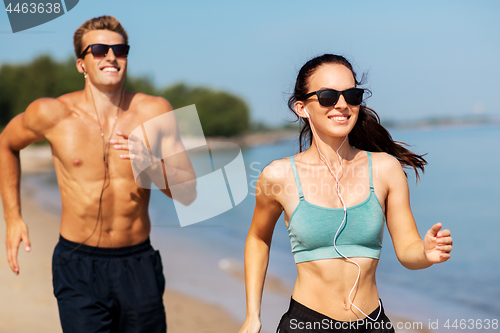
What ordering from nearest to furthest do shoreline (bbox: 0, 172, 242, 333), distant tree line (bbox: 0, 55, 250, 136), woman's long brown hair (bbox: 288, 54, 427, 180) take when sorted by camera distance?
1. woman's long brown hair (bbox: 288, 54, 427, 180)
2. shoreline (bbox: 0, 172, 242, 333)
3. distant tree line (bbox: 0, 55, 250, 136)

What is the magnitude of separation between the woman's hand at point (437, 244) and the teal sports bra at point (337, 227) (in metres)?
0.29

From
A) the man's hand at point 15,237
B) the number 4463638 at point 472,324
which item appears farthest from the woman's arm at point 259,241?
the number 4463638 at point 472,324

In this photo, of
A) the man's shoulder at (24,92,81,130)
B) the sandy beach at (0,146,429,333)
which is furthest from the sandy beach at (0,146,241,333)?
the man's shoulder at (24,92,81,130)

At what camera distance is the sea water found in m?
6.56

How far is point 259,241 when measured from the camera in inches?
104

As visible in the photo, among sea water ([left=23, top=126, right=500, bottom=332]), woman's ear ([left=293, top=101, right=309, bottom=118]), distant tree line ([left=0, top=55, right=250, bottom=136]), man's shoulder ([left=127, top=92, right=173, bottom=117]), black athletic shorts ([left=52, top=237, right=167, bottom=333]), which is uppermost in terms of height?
woman's ear ([left=293, top=101, right=309, bottom=118])

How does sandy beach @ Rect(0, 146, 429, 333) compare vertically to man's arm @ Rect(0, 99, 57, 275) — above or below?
below

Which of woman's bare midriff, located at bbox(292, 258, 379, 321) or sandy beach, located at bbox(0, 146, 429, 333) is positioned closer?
woman's bare midriff, located at bbox(292, 258, 379, 321)

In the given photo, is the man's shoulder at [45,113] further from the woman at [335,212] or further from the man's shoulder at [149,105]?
the woman at [335,212]

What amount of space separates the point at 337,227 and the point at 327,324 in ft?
1.48

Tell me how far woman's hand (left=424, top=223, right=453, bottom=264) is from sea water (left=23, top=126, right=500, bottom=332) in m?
1.18

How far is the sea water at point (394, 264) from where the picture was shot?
6.56 metres

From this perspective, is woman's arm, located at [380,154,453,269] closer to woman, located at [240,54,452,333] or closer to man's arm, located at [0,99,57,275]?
woman, located at [240,54,452,333]

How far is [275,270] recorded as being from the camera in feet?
26.9
